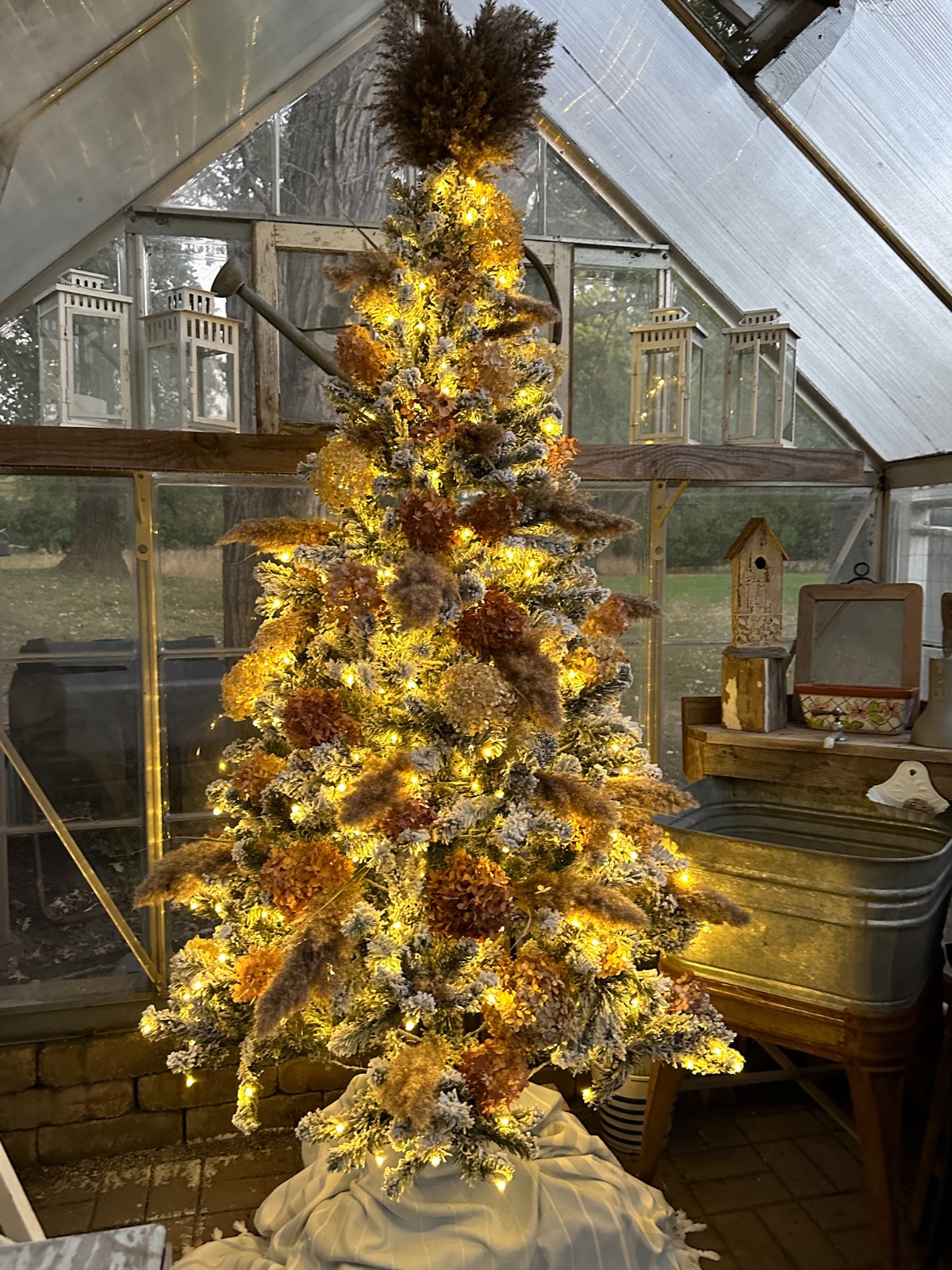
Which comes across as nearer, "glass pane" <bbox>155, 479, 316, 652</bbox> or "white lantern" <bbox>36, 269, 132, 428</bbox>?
"white lantern" <bbox>36, 269, 132, 428</bbox>

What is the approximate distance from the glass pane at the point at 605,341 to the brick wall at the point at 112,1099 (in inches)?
80.0

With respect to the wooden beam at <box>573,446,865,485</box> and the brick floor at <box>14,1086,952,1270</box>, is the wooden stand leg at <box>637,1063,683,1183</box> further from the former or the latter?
the wooden beam at <box>573,446,865,485</box>

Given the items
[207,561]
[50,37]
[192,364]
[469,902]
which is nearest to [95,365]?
[192,364]

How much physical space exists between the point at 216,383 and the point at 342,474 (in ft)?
2.54

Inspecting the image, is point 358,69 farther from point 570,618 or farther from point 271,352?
point 570,618

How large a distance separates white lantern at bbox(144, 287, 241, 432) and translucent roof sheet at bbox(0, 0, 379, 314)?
0.96 ft

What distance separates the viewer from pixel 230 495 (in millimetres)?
2523

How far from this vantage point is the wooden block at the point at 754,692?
250cm

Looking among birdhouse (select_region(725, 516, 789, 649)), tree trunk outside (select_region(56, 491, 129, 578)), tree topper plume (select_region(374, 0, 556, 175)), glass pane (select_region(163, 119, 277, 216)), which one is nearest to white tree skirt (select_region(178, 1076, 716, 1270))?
birdhouse (select_region(725, 516, 789, 649))

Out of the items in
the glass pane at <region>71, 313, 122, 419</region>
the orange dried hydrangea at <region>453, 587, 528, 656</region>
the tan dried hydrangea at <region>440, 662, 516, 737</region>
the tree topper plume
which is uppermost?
the tree topper plume

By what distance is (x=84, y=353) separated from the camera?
7.52 feet

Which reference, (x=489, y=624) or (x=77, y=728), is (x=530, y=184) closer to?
(x=489, y=624)

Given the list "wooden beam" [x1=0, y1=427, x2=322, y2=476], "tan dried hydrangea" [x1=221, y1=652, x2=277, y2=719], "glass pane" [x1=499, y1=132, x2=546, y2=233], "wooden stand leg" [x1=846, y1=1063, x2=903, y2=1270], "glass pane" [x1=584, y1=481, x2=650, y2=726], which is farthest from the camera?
"glass pane" [x1=584, y1=481, x2=650, y2=726]

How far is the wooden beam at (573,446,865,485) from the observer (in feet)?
7.92
